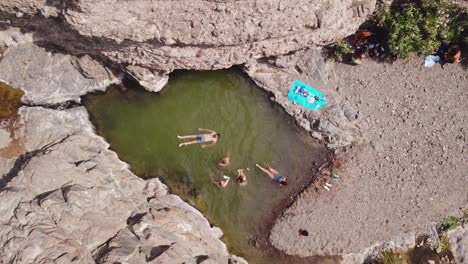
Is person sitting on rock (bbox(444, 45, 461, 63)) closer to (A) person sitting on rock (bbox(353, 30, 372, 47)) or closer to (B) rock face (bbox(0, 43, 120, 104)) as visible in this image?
(A) person sitting on rock (bbox(353, 30, 372, 47))

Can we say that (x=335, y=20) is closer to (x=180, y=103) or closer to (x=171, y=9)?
(x=171, y=9)

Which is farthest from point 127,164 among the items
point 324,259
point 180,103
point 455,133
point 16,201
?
point 455,133

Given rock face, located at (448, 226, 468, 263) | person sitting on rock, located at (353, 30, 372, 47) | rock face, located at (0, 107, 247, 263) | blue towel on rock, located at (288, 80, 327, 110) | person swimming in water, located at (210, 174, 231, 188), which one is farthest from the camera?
person swimming in water, located at (210, 174, 231, 188)

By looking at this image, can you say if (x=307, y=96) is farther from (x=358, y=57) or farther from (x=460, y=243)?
(x=460, y=243)

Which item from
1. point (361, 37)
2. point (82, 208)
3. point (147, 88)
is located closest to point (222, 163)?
point (147, 88)

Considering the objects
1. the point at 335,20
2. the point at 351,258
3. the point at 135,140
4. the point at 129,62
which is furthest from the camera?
the point at 135,140

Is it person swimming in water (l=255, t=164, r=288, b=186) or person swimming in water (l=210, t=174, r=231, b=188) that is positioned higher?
person swimming in water (l=255, t=164, r=288, b=186)

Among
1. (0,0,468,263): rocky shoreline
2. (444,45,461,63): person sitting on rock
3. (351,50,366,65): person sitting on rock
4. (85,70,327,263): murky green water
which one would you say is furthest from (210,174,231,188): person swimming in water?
(444,45,461,63): person sitting on rock
